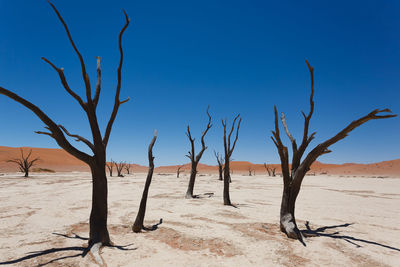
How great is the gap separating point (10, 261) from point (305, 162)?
6.63 metres

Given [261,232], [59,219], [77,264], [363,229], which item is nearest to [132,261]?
[77,264]

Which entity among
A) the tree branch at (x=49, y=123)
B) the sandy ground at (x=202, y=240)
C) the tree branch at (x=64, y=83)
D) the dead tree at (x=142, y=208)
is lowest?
the sandy ground at (x=202, y=240)

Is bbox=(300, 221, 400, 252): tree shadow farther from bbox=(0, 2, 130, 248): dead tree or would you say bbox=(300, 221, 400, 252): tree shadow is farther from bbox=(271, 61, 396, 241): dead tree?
bbox=(0, 2, 130, 248): dead tree

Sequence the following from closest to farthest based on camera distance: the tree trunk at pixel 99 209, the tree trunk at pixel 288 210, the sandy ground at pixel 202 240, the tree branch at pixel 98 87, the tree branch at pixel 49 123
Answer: the tree branch at pixel 49 123 → the sandy ground at pixel 202 240 → the tree trunk at pixel 99 209 → the tree branch at pixel 98 87 → the tree trunk at pixel 288 210

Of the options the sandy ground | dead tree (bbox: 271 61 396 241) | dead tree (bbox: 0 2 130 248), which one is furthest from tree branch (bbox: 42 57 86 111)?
dead tree (bbox: 271 61 396 241)

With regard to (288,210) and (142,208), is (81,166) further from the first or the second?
(288,210)

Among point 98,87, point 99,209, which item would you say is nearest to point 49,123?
point 98,87

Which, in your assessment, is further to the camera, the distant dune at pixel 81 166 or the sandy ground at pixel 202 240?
the distant dune at pixel 81 166

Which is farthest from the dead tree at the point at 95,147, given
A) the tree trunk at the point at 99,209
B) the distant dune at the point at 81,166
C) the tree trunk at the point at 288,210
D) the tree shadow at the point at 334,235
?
the distant dune at the point at 81,166

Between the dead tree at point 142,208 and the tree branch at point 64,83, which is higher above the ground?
the tree branch at point 64,83

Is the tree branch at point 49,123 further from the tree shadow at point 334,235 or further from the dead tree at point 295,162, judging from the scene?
the tree shadow at point 334,235

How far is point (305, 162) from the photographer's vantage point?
5.32m

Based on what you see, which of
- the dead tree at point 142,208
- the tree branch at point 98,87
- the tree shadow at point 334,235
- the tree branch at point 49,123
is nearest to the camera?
the tree branch at point 49,123

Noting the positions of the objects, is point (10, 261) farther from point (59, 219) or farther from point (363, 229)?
point (363, 229)
